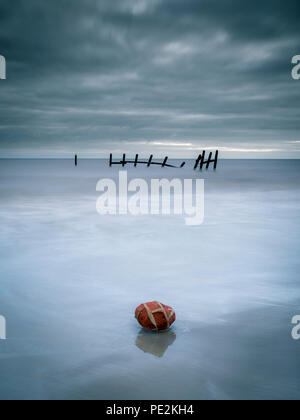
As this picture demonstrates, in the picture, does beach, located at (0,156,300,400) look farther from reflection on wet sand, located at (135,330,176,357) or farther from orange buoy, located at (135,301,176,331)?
orange buoy, located at (135,301,176,331)

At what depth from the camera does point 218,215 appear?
12.9m

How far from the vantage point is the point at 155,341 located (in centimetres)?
383

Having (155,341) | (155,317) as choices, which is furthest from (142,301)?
(155,341)

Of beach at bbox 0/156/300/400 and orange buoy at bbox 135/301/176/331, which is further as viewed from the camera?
orange buoy at bbox 135/301/176/331

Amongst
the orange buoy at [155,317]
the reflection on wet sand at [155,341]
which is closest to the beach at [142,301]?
the reflection on wet sand at [155,341]

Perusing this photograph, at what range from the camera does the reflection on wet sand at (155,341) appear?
3.66 meters

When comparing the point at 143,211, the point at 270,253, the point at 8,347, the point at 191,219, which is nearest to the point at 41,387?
the point at 8,347

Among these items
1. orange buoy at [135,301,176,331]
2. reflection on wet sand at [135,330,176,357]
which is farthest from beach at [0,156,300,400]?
orange buoy at [135,301,176,331]

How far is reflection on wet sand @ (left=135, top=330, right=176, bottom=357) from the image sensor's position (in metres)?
3.66

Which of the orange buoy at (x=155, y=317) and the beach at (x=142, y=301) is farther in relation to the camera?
the orange buoy at (x=155, y=317)

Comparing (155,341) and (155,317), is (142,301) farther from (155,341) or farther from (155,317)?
(155,341)

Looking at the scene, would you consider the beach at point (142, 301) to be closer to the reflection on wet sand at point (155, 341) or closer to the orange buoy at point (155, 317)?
the reflection on wet sand at point (155, 341)

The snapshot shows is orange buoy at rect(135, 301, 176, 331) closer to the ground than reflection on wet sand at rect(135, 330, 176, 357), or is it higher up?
higher up

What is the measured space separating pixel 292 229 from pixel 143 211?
5816 millimetres
